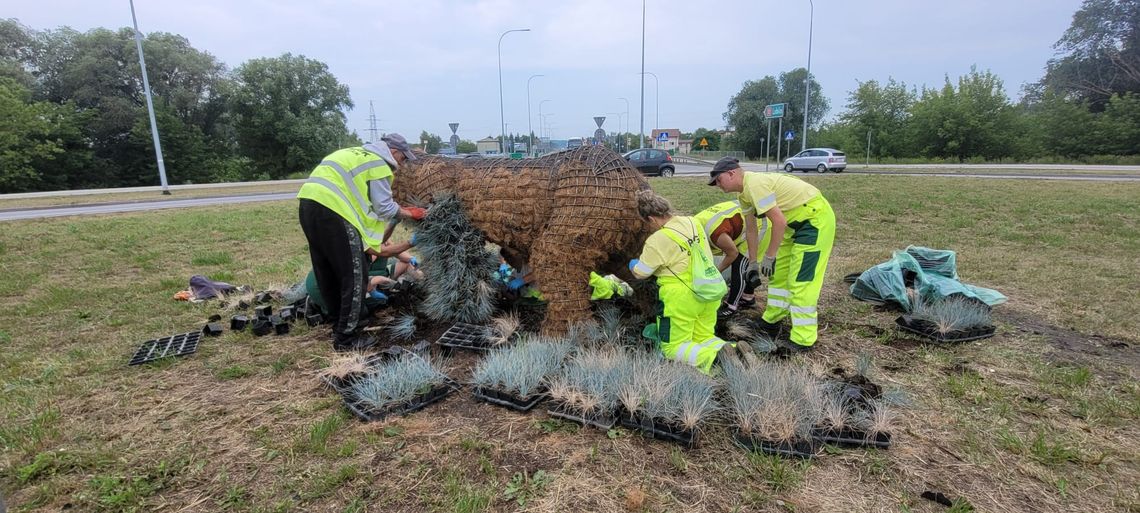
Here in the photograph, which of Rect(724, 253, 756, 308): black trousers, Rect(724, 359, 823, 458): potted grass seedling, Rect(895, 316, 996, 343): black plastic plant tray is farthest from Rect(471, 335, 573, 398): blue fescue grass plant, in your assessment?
Rect(895, 316, 996, 343): black plastic plant tray

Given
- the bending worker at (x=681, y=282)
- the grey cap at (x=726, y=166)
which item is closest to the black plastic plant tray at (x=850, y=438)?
the bending worker at (x=681, y=282)

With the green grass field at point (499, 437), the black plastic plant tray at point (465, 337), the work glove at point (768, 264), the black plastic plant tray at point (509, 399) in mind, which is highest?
the work glove at point (768, 264)

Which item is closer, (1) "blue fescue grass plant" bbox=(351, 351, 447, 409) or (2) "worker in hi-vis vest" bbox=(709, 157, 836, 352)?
(1) "blue fescue grass plant" bbox=(351, 351, 447, 409)

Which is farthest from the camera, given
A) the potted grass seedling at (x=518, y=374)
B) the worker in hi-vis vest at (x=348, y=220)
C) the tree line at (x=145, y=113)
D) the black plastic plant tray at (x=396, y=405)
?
the tree line at (x=145, y=113)

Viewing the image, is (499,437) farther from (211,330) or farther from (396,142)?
(211,330)

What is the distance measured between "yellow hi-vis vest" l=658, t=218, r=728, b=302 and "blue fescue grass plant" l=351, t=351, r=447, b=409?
5.53 feet

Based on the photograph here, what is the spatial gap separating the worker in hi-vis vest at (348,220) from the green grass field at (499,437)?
400 mm

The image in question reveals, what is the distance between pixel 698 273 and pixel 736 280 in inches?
59.7

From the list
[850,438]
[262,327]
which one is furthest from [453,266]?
[850,438]

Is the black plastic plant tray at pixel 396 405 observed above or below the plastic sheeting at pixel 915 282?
below

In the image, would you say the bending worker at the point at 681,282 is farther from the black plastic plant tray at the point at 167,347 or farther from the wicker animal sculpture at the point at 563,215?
the black plastic plant tray at the point at 167,347

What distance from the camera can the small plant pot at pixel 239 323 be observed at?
4.30m

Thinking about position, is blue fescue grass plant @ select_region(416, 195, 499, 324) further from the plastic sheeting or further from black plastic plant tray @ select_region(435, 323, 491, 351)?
the plastic sheeting

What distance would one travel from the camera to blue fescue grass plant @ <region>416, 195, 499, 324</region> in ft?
13.5
